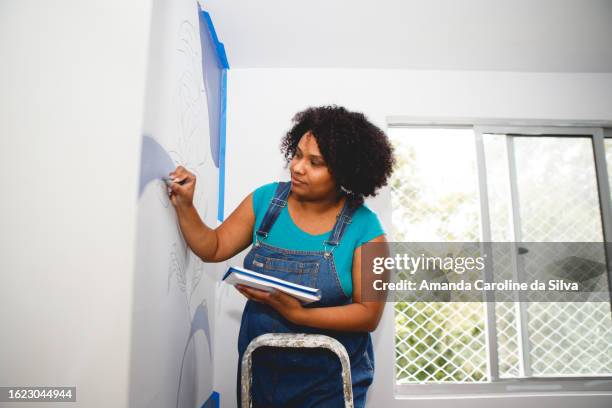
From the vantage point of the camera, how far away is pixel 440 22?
65.9 inches

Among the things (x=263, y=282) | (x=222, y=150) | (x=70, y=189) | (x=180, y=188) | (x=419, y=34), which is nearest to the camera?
(x=70, y=189)

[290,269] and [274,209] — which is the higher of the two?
[274,209]

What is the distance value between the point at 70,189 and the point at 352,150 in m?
0.90

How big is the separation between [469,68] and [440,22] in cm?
59

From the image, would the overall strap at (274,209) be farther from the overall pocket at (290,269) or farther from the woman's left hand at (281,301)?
the woman's left hand at (281,301)

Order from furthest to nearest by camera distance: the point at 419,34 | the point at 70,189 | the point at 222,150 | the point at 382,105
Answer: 1. the point at 382,105
2. the point at 222,150
3. the point at 419,34
4. the point at 70,189

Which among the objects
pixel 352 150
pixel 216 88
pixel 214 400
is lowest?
pixel 214 400

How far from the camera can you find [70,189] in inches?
30.9

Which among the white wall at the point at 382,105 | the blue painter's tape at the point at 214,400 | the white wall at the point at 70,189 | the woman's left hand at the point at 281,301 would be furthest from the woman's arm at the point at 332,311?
the blue painter's tape at the point at 214,400

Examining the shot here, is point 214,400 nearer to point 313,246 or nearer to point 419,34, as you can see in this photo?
point 313,246

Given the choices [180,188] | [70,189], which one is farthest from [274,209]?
[70,189]

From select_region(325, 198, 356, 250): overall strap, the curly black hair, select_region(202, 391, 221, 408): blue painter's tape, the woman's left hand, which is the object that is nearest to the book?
the woman's left hand

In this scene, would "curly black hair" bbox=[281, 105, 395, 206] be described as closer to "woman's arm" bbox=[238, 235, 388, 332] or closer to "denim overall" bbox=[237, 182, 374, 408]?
"denim overall" bbox=[237, 182, 374, 408]

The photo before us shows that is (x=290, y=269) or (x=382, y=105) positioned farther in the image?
(x=382, y=105)
